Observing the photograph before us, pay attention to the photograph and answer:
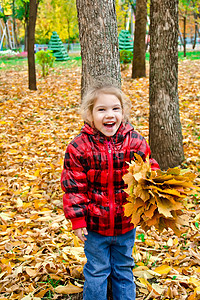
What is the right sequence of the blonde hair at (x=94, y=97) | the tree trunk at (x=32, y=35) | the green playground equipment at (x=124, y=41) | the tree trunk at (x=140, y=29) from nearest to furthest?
the blonde hair at (x=94, y=97)
the tree trunk at (x=32, y=35)
the tree trunk at (x=140, y=29)
the green playground equipment at (x=124, y=41)

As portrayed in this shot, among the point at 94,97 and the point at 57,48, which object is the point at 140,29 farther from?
the point at 57,48

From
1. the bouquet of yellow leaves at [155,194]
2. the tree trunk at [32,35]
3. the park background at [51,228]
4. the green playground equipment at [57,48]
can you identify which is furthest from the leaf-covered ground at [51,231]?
the green playground equipment at [57,48]

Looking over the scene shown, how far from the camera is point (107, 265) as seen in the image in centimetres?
214

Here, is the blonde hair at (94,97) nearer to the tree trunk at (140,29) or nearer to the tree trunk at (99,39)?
the tree trunk at (99,39)

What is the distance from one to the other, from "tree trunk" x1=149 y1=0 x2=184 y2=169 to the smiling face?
82.4 inches

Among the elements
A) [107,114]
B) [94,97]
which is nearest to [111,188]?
[107,114]

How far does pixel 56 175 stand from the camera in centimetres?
467

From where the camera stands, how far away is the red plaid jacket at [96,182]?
2.02 meters

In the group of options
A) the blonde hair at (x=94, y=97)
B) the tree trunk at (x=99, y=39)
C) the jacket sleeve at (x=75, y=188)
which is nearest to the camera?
the jacket sleeve at (x=75, y=188)

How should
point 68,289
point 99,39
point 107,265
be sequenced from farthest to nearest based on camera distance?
1. point 68,289
2. point 99,39
3. point 107,265

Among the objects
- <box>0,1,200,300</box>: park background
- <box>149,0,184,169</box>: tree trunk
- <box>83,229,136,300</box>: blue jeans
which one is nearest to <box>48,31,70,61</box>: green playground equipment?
<box>0,1,200,300</box>: park background

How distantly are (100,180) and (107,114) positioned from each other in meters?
0.44

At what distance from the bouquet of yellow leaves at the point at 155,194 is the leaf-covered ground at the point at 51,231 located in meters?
1.04

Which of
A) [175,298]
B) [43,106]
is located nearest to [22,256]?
[175,298]
